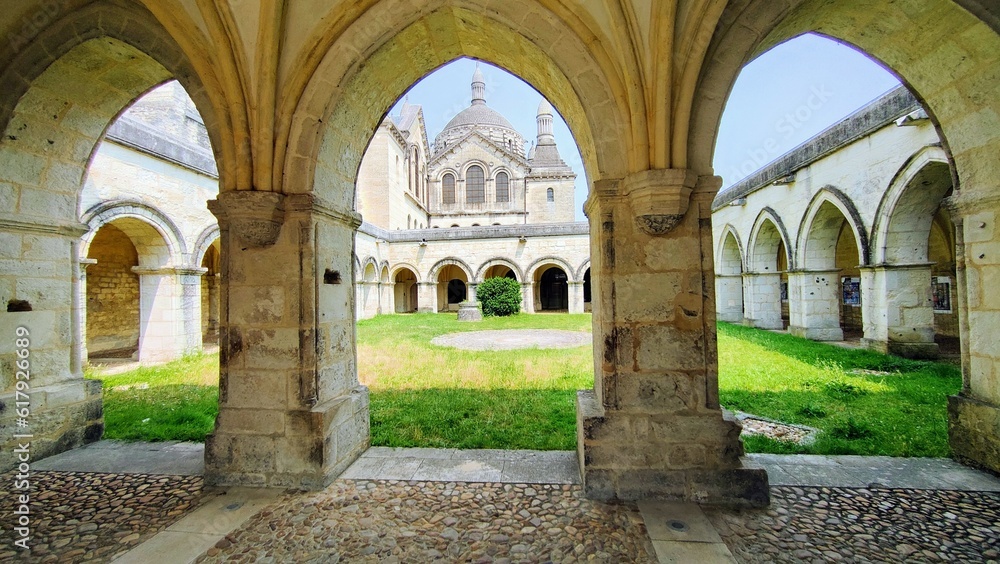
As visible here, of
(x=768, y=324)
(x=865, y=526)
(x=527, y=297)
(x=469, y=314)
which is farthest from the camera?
(x=527, y=297)

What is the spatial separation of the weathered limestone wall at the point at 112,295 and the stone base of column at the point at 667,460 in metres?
11.5

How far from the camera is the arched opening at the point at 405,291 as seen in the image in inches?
860

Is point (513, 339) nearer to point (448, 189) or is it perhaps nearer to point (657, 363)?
point (657, 363)

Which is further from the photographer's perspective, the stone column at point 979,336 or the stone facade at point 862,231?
the stone facade at point 862,231

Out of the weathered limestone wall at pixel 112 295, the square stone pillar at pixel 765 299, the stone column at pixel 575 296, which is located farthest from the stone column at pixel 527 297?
the weathered limestone wall at pixel 112 295

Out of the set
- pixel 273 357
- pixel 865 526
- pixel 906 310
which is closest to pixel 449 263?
pixel 906 310

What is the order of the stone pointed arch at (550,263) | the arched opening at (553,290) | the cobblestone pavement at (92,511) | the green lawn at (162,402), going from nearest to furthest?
1. the cobblestone pavement at (92,511)
2. the green lawn at (162,402)
3. the stone pointed arch at (550,263)
4. the arched opening at (553,290)

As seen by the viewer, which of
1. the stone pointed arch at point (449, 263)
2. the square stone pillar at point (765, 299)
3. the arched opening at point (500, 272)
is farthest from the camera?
the arched opening at point (500, 272)

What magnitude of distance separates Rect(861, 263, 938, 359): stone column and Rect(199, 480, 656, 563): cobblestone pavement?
799cm

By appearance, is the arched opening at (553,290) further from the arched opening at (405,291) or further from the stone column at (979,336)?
the stone column at (979,336)

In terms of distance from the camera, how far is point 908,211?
281 inches

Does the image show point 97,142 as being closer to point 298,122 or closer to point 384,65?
point 298,122

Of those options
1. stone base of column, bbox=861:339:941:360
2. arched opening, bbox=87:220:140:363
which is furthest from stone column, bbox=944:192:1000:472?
arched opening, bbox=87:220:140:363

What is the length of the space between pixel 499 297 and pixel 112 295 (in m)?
11.7
